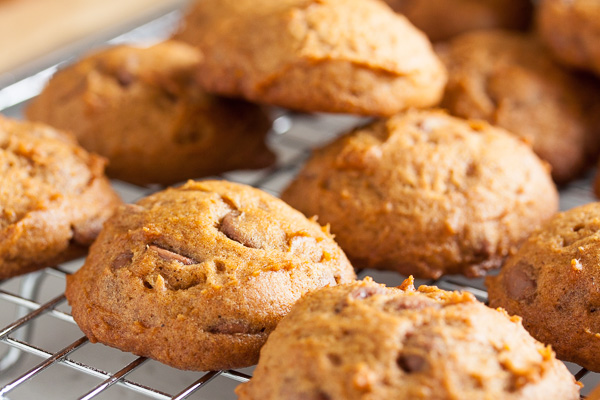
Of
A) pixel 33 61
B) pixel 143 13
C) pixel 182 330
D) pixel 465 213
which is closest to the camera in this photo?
pixel 182 330

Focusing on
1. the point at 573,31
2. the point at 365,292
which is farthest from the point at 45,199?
the point at 573,31

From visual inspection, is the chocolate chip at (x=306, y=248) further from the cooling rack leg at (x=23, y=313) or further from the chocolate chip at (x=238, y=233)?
the cooling rack leg at (x=23, y=313)

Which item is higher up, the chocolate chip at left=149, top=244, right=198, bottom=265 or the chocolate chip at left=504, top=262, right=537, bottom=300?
the chocolate chip at left=149, top=244, right=198, bottom=265

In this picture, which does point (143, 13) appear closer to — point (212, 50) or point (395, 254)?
point (212, 50)

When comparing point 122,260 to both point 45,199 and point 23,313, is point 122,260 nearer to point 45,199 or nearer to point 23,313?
point 45,199

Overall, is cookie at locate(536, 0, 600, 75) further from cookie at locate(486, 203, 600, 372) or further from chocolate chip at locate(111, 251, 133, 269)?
chocolate chip at locate(111, 251, 133, 269)

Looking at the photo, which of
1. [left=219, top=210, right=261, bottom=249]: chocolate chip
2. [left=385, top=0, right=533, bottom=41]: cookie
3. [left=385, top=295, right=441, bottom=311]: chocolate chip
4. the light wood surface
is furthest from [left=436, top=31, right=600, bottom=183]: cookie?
the light wood surface

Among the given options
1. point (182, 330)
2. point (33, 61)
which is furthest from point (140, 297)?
point (33, 61)

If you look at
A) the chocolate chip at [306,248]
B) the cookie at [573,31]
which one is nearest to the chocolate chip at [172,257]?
the chocolate chip at [306,248]
